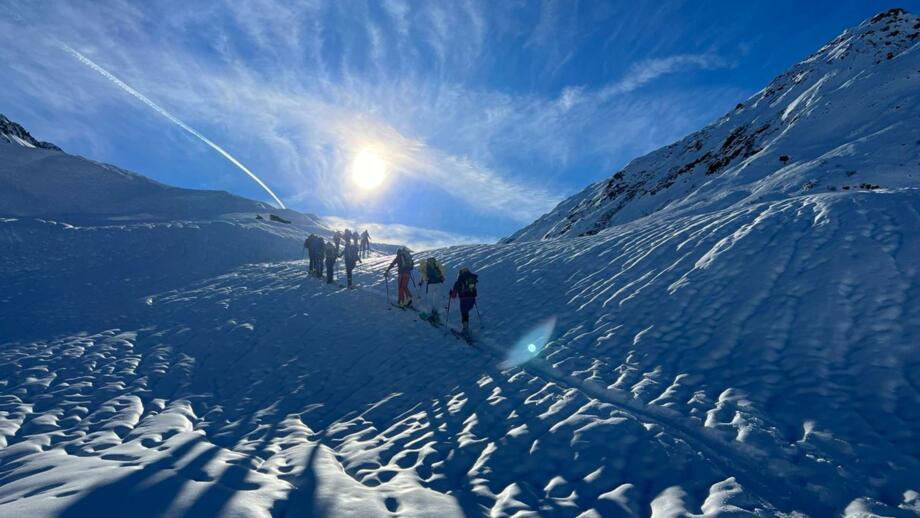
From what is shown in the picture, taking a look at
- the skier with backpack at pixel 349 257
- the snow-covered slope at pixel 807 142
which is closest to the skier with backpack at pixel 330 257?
the skier with backpack at pixel 349 257

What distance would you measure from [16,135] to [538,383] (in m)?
77.5

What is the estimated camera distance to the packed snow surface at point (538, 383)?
15.6 ft

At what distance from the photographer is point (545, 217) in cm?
5606

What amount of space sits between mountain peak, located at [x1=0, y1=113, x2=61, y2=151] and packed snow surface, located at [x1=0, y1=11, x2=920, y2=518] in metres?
50.3

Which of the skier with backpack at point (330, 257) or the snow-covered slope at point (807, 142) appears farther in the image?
the skier with backpack at point (330, 257)

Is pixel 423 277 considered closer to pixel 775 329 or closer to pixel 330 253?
pixel 330 253

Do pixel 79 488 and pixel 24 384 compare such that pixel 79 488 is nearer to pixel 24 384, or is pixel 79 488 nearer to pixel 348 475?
pixel 348 475

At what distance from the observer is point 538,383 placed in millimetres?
8469

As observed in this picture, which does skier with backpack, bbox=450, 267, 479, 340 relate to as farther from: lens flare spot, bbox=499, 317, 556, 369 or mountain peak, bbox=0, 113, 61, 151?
mountain peak, bbox=0, 113, 61, 151

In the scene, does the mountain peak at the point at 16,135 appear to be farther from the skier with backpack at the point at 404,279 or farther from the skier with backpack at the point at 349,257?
the skier with backpack at the point at 404,279

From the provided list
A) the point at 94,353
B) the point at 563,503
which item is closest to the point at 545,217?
the point at 94,353

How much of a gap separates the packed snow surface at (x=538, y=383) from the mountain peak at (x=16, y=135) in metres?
50.3

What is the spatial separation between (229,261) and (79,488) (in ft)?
92.6

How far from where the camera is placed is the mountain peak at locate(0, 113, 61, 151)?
52.8m
